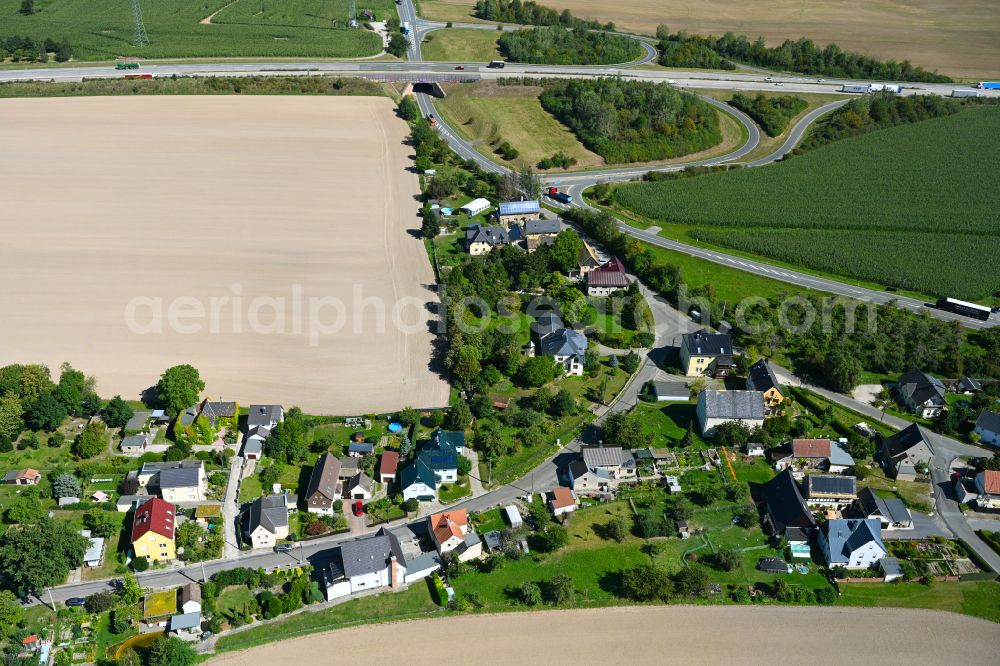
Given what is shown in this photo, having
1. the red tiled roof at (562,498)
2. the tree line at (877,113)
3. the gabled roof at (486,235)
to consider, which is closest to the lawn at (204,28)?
the gabled roof at (486,235)

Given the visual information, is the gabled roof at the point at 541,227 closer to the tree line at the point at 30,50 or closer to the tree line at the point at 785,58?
the tree line at the point at 785,58

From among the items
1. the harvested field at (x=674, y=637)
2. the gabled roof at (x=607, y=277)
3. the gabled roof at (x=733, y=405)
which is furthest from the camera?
the gabled roof at (x=607, y=277)

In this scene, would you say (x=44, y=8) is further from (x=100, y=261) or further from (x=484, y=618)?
(x=484, y=618)

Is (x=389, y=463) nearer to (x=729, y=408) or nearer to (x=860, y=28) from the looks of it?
(x=729, y=408)

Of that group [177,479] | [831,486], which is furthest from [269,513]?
[831,486]

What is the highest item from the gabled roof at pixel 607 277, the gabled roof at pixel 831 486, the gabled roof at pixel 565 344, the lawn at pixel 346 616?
the gabled roof at pixel 607 277

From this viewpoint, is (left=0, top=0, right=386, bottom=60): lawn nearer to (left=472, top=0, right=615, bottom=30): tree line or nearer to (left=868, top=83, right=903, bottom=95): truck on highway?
(left=472, top=0, right=615, bottom=30): tree line

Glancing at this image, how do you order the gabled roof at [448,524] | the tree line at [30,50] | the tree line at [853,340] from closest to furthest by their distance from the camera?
the gabled roof at [448,524]
the tree line at [853,340]
the tree line at [30,50]

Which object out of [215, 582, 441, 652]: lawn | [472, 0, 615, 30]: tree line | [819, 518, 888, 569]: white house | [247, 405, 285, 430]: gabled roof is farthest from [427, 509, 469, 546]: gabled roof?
[472, 0, 615, 30]: tree line
